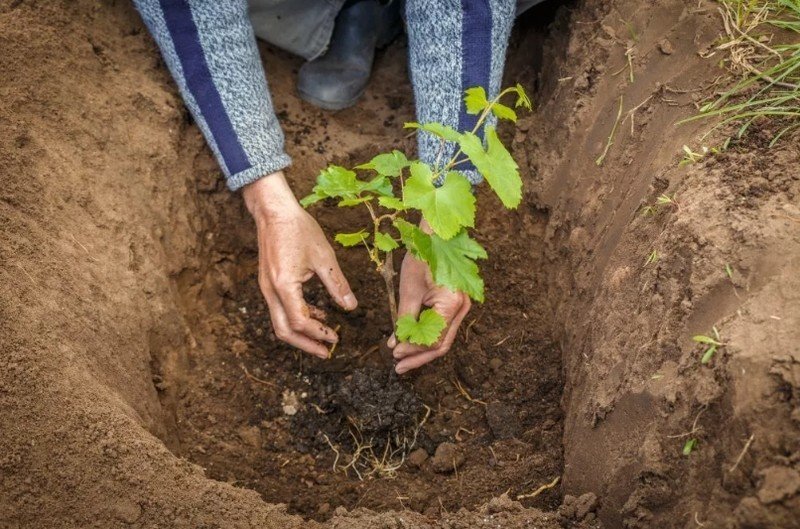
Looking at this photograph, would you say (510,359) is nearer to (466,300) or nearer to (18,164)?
(466,300)

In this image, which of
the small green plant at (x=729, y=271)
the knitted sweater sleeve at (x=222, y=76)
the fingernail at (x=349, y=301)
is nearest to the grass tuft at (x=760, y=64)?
the small green plant at (x=729, y=271)

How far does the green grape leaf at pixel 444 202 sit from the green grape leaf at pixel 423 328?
1.11ft

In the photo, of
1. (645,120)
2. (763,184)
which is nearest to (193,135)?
(645,120)

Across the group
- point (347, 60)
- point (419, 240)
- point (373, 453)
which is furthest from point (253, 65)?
point (373, 453)

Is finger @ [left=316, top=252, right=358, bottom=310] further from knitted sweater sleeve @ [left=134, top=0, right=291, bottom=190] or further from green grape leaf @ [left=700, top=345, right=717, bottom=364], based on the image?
green grape leaf @ [left=700, top=345, right=717, bottom=364]

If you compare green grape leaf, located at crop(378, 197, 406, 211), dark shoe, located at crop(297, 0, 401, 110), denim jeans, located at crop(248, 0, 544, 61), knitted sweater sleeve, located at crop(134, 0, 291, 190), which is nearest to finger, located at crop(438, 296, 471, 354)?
green grape leaf, located at crop(378, 197, 406, 211)

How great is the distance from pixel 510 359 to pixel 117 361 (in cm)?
114

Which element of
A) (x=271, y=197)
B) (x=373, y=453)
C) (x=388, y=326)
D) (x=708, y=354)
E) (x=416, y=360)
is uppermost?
(x=271, y=197)

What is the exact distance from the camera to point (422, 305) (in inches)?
81.0

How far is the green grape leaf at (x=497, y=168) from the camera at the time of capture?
1518 millimetres

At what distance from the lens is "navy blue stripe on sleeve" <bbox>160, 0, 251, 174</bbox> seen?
2.10 m

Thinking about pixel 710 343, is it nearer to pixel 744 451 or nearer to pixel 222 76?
pixel 744 451

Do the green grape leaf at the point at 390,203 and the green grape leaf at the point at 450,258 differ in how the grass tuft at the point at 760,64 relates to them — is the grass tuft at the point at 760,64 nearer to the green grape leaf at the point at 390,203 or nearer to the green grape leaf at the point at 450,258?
the green grape leaf at the point at 450,258

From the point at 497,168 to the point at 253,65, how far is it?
41.3 inches
